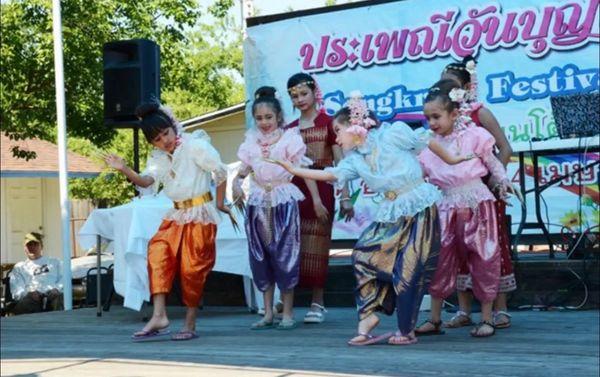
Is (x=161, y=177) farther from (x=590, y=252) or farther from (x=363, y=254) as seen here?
(x=590, y=252)

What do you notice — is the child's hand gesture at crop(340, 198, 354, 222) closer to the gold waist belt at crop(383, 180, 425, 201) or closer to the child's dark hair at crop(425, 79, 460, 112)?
the gold waist belt at crop(383, 180, 425, 201)

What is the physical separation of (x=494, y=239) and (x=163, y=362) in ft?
5.99

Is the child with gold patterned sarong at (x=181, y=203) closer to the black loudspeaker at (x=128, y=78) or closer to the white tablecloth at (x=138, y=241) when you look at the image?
the white tablecloth at (x=138, y=241)

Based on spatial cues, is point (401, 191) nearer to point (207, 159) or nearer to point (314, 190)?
point (314, 190)

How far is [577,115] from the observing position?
25.7 ft

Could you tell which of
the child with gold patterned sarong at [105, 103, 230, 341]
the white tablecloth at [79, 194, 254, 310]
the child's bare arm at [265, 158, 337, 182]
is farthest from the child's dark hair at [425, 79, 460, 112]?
the white tablecloth at [79, 194, 254, 310]

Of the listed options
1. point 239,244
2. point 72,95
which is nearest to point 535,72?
point 239,244

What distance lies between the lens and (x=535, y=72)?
9570mm

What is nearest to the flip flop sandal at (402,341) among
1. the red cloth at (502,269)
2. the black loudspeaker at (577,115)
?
the red cloth at (502,269)

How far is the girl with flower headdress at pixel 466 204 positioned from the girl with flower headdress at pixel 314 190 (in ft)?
3.16

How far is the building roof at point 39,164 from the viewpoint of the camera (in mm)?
21922

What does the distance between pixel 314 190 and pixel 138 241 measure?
1495 mm

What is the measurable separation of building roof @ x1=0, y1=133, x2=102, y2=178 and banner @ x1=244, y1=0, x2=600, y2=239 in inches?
438

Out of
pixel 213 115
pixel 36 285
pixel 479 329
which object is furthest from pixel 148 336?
pixel 213 115
